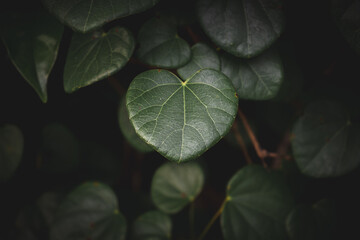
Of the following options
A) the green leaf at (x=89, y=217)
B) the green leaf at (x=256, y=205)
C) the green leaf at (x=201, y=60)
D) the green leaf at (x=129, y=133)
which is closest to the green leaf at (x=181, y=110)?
the green leaf at (x=201, y=60)

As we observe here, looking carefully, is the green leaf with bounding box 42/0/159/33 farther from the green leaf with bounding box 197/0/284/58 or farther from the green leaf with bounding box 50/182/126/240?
the green leaf with bounding box 50/182/126/240

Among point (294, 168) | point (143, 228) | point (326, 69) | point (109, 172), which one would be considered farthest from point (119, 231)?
point (326, 69)

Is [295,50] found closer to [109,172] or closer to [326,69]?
[326,69]

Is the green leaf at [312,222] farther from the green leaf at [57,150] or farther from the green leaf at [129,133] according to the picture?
the green leaf at [57,150]

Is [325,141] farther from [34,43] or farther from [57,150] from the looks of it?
[57,150]

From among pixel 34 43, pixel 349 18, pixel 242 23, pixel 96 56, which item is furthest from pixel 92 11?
pixel 349 18

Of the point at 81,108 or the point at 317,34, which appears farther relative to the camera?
the point at 81,108
